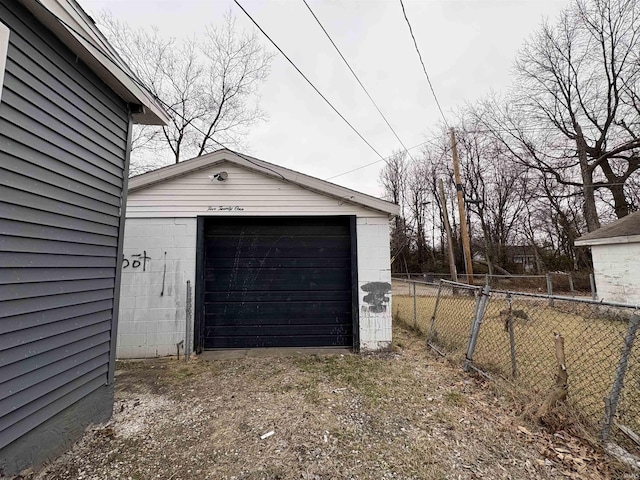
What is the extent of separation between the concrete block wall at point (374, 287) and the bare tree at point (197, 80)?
8.71 m

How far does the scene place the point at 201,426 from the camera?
2.54 m

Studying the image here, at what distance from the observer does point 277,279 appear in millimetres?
4699

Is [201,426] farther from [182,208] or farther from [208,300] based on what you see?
[182,208]

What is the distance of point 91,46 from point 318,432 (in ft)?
12.8

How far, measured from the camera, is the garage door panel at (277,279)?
4648 mm

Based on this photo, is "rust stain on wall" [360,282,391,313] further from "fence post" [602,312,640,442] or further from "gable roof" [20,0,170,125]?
"gable roof" [20,0,170,125]

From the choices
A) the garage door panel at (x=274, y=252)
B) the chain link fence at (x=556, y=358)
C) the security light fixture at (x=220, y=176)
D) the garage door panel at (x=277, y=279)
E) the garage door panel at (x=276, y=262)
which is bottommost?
the chain link fence at (x=556, y=358)

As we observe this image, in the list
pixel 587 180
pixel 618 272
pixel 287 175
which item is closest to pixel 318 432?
pixel 287 175

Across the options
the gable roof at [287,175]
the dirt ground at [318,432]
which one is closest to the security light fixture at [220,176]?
the gable roof at [287,175]

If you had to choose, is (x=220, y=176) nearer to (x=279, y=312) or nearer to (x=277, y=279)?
(x=277, y=279)

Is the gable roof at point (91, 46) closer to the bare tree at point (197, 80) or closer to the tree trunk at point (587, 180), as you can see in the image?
the bare tree at point (197, 80)

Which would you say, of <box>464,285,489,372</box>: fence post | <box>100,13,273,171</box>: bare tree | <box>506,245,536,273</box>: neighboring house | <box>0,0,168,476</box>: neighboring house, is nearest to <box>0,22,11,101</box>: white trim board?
<box>0,0,168,476</box>: neighboring house

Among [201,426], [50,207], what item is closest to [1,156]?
[50,207]

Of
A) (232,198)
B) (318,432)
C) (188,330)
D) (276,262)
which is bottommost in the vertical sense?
(318,432)
